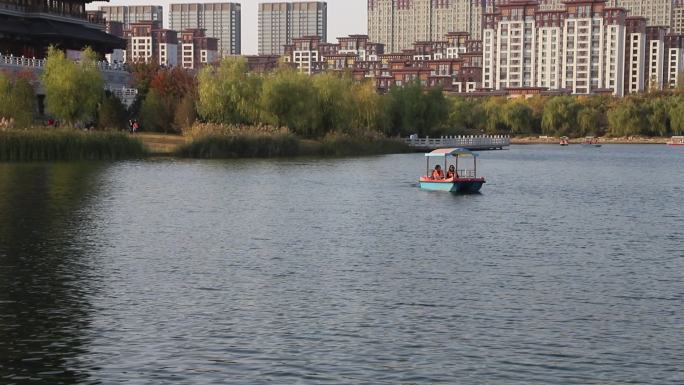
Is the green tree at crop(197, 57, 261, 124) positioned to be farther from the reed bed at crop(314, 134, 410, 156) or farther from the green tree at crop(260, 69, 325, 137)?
the reed bed at crop(314, 134, 410, 156)

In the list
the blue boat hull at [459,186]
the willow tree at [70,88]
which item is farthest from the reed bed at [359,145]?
the blue boat hull at [459,186]

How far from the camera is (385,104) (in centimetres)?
10569

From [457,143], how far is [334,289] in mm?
87537

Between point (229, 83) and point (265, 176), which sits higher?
point (229, 83)

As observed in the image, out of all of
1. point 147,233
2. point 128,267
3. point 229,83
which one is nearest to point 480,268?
point 128,267

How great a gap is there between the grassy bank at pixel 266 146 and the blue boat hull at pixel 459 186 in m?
26.8

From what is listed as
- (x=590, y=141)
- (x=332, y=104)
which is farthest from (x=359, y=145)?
(x=590, y=141)

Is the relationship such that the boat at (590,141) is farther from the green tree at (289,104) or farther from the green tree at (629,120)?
the green tree at (289,104)

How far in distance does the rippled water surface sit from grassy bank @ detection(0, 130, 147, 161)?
642 inches

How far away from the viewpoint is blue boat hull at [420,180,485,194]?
52.2 m

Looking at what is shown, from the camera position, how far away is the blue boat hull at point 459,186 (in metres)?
52.2

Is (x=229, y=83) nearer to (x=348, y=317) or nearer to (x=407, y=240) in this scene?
(x=407, y=240)

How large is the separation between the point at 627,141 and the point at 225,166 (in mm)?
93280

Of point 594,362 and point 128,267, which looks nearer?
point 594,362
